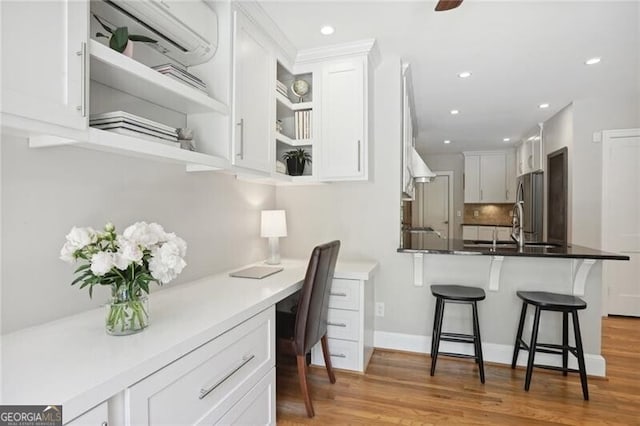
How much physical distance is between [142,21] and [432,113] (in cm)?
394

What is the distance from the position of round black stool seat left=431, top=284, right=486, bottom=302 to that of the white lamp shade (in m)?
1.29

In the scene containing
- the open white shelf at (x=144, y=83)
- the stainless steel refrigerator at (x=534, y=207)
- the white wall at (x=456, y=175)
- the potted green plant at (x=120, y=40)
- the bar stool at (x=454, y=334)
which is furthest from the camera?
the white wall at (x=456, y=175)

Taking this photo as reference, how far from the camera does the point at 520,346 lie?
2.58 m

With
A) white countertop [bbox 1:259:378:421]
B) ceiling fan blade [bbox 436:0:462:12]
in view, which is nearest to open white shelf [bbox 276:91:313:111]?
ceiling fan blade [bbox 436:0:462:12]

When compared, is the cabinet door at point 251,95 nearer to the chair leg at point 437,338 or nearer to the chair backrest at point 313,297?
the chair backrest at point 313,297

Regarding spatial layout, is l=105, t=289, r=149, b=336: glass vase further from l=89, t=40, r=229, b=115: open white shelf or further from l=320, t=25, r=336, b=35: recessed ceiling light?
l=320, t=25, r=336, b=35: recessed ceiling light

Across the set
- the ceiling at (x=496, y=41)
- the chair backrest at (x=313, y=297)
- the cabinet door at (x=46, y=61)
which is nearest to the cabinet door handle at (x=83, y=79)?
the cabinet door at (x=46, y=61)

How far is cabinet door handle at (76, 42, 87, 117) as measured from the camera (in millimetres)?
1140

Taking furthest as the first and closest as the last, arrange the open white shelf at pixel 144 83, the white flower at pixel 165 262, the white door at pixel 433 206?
1. the white door at pixel 433 206
2. the open white shelf at pixel 144 83
3. the white flower at pixel 165 262

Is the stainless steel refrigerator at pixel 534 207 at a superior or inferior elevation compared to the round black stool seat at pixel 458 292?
superior

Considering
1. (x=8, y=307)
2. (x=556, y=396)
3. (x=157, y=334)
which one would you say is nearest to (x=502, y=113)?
(x=556, y=396)

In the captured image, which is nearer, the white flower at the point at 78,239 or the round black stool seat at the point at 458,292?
the white flower at the point at 78,239

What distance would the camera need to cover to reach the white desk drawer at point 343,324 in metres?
2.49

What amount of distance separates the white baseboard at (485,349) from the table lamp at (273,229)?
1.17 m
